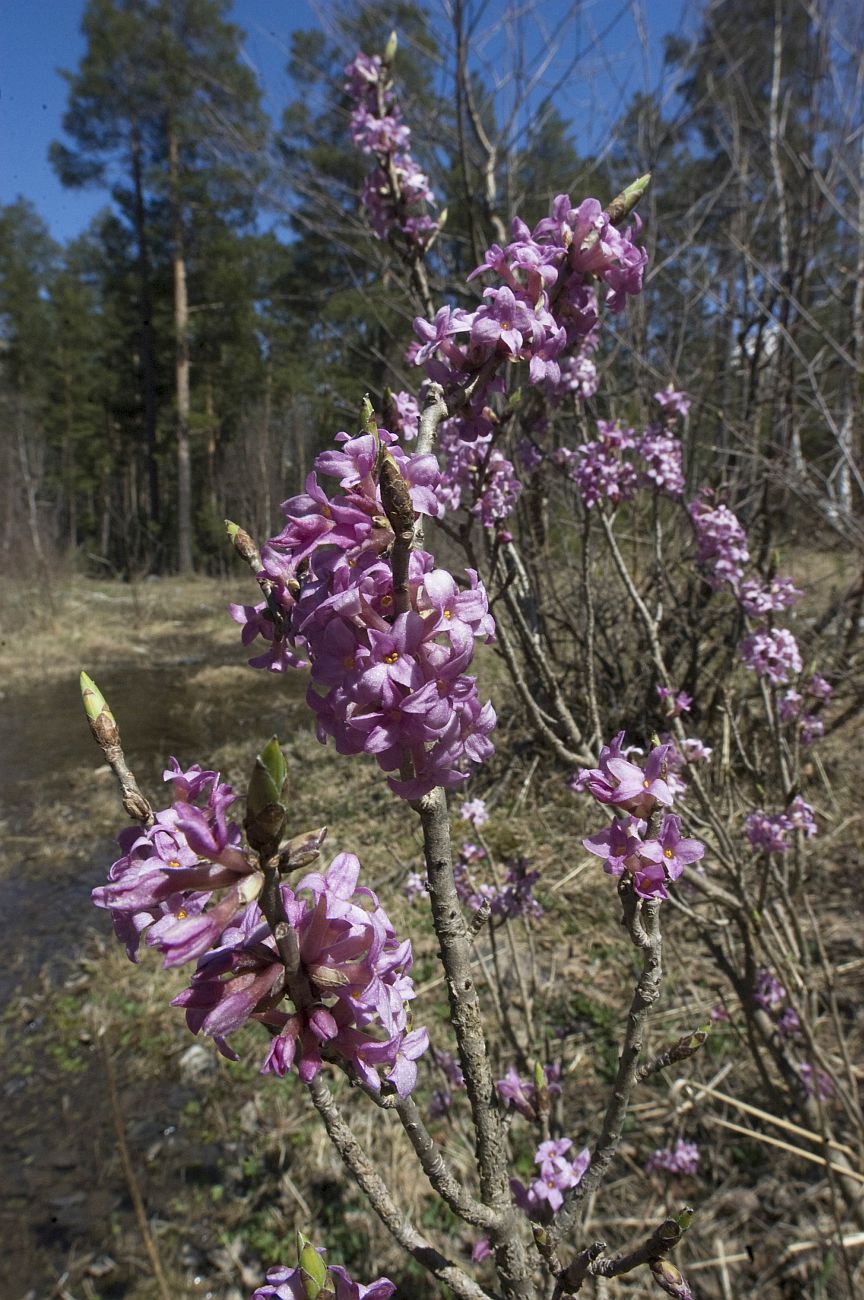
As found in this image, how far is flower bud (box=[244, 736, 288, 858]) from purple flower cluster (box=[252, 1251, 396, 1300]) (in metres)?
0.60

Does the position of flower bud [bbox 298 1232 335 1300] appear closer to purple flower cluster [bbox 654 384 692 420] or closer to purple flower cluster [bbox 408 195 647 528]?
purple flower cluster [bbox 408 195 647 528]

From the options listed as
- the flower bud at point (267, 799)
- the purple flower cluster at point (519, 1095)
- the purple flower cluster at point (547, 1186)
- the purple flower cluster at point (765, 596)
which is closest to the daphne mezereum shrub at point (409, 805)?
the flower bud at point (267, 799)

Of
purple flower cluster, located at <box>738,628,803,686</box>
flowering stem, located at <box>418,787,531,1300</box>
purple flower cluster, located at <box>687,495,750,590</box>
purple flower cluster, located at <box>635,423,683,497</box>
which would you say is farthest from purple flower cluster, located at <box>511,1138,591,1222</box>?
purple flower cluster, located at <box>635,423,683,497</box>

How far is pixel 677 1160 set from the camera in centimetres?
246

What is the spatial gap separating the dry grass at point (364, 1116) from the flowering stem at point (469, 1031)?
1.03 m

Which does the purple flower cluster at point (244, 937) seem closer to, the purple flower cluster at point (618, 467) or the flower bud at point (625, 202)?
the flower bud at point (625, 202)

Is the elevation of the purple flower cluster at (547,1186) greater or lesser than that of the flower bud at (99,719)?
lesser

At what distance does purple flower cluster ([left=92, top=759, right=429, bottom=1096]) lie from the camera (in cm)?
65

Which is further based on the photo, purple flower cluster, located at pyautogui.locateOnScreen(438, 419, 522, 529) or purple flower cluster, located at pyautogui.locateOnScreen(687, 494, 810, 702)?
purple flower cluster, located at pyautogui.locateOnScreen(687, 494, 810, 702)

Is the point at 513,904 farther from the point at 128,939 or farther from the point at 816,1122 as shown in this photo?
the point at 128,939

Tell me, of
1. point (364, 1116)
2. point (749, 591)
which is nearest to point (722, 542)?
point (749, 591)

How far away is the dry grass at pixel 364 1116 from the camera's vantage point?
7.75 feet

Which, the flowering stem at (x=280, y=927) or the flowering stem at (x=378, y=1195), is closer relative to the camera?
the flowering stem at (x=280, y=927)

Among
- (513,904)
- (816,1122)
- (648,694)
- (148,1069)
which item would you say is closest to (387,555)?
(513,904)
